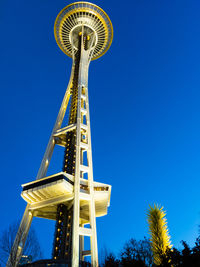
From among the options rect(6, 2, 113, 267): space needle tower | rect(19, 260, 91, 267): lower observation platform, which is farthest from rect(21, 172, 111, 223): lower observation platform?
rect(19, 260, 91, 267): lower observation platform

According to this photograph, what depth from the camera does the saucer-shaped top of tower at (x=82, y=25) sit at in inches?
2064

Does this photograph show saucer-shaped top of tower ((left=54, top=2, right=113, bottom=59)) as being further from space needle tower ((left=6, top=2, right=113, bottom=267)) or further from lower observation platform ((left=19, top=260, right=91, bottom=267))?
lower observation platform ((left=19, top=260, right=91, bottom=267))

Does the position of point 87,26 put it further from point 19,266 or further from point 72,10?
point 19,266

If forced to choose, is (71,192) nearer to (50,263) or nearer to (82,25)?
(50,263)

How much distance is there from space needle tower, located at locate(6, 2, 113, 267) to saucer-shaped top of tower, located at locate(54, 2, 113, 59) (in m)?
0.23

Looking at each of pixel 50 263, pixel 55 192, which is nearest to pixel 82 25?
pixel 55 192

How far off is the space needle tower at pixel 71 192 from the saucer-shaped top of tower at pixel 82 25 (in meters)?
0.23

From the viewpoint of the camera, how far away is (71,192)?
29.3 meters

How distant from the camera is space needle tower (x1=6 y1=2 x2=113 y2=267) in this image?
88.4ft

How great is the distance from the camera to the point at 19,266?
24.5 m

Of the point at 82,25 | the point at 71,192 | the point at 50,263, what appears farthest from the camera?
the point at 82,25

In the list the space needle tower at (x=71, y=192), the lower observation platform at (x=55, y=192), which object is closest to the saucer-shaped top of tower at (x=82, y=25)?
the space needle tower at (x=71, y=192)

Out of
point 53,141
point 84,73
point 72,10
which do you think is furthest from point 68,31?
point 53,141

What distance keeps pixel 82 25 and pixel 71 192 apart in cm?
4033
